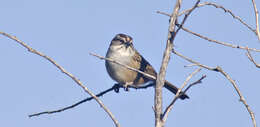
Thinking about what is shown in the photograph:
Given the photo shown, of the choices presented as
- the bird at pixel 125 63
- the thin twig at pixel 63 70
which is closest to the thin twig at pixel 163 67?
the thin twig at pixel 63 70

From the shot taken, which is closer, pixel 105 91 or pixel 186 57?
pixel 186 57

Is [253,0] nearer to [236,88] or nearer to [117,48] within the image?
[236,88]

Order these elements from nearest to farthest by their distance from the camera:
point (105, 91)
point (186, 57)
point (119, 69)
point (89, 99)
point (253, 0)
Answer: point (186, 57)
point (253, 0)
point (89, 99)
point (105, 91)
point (119, 69)

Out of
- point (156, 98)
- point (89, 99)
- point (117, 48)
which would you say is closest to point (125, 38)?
point (117, 48)

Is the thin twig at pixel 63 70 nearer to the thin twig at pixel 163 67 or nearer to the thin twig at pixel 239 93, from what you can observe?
the thin twig at pixel 163 67

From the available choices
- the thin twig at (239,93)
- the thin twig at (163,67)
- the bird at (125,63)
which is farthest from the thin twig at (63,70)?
the bird at (125,63)

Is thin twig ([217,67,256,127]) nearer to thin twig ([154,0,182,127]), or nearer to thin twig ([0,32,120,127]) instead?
thin twig ([154,0,182,127])

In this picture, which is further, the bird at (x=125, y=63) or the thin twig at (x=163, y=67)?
the bird at (x=125, y=63)

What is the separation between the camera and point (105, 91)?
5.66 metres

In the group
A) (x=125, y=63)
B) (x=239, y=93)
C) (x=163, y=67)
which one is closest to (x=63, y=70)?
(x=163, y=67)

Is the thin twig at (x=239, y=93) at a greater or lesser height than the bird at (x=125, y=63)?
greater

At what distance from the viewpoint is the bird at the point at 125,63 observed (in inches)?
293

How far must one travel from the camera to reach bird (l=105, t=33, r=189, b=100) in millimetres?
7441

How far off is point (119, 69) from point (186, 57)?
3.81m
